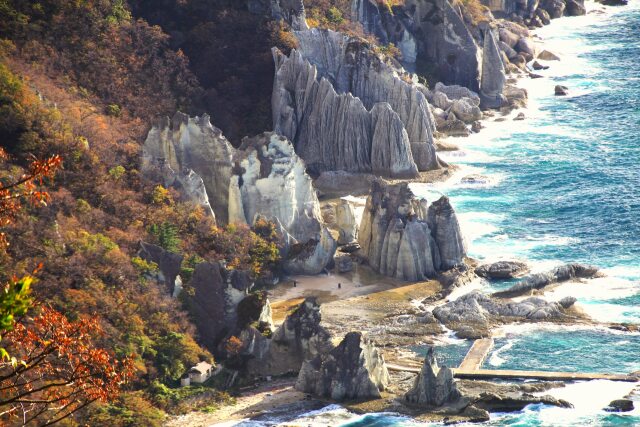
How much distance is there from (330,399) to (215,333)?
8.22 metres

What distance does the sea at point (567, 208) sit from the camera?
5919cm

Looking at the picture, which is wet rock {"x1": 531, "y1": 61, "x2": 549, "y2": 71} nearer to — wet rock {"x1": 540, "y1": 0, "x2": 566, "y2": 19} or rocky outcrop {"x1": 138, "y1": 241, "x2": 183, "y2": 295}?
wet rock {"x1": 540, "y1": 0, "x2": 566, "y2": 19}

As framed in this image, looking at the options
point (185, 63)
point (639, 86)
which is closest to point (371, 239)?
point (185, 63)

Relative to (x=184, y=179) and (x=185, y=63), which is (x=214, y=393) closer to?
(x=184, y=179)

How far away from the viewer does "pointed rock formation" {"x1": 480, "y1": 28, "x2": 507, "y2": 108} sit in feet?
365

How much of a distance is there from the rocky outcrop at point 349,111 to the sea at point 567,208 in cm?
376

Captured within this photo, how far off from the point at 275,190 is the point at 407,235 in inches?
361

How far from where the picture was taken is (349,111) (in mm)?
92062

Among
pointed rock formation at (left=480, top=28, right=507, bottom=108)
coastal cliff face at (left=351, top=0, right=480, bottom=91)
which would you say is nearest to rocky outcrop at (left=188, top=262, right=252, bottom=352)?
pointed rock formation at (left=480, top=28, right=507, bottom=108)

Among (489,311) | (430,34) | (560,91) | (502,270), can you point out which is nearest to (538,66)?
(560,91)

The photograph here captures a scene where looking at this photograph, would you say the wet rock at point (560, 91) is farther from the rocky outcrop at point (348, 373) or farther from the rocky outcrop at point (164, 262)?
the rocky outcrop at point (348, 373)

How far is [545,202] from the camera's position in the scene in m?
87.9

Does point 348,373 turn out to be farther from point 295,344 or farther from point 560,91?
point 560,91

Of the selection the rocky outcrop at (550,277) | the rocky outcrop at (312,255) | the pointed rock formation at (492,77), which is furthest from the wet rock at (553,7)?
the rocky outcrop at (312,255)
